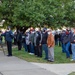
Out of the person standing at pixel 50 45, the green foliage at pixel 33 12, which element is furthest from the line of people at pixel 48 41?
the green foliage at pixel 33 12

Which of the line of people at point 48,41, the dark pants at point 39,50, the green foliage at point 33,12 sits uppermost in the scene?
the green foliage at point 33,12

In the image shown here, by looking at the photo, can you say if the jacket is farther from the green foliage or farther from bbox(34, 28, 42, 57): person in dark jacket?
the green foliage

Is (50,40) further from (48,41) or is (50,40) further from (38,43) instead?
(38,43)

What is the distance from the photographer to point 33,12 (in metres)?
31.5

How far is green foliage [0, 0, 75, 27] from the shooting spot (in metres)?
31.4

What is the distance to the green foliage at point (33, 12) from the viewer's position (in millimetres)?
31438

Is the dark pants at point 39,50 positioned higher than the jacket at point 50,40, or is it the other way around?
the jacket at point 50,40

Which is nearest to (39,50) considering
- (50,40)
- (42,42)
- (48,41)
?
(42,42)

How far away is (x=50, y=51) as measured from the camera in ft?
52.1

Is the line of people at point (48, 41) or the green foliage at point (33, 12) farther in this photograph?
the green foliage at point (33, 12)

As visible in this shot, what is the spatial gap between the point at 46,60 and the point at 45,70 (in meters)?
3.71

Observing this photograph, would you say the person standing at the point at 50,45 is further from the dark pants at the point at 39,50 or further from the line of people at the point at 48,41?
the dark pants at the point at 39,50

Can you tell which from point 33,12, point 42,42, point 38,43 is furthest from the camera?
point 33,12

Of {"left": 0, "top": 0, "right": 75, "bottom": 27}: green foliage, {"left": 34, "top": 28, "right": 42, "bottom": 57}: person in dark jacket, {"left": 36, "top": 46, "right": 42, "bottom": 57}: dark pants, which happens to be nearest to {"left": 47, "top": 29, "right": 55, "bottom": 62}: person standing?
{"left": 34, "top": 28, "right": 42, "bottom": 57}: person in dark jacket
